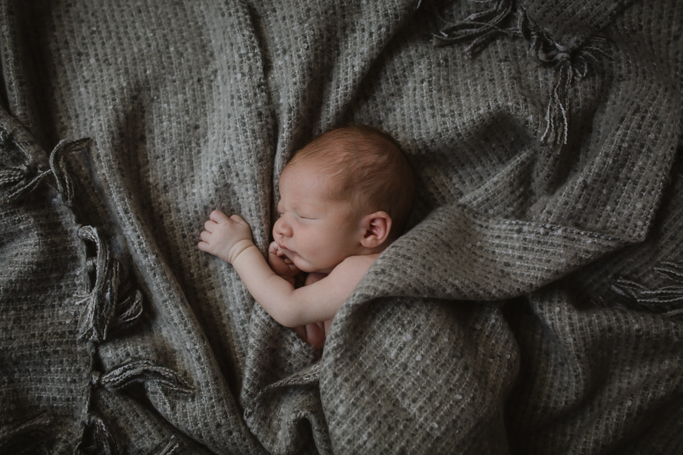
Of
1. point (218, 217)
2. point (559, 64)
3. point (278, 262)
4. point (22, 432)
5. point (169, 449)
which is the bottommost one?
point (169, 449)

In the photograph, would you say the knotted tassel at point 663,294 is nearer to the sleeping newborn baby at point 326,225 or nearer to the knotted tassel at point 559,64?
the knotted tassel at point 559,64

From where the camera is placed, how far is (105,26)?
98 cm

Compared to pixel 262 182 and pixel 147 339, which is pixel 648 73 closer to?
pixel 262 182

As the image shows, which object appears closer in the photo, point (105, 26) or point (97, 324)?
point (97, 324)

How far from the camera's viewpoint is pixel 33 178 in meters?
0.84

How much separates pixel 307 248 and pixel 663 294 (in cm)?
68

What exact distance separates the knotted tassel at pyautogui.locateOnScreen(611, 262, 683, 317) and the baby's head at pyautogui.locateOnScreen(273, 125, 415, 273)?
0.48 meters

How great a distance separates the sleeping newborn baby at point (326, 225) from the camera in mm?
854

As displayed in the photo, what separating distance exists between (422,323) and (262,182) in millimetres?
420

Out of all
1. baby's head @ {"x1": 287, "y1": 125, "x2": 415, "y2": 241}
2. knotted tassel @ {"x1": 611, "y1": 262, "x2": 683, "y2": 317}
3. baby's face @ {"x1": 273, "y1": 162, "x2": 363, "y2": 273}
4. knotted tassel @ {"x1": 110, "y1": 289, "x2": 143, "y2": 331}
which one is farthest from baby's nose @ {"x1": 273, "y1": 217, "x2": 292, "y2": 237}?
knotted tassel @ {"x1": 611, "y1": 262, "x2": 683, "y2": 317}

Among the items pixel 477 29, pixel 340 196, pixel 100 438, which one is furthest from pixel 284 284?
pixel 477 29

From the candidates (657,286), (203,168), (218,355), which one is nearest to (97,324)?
(218,355)

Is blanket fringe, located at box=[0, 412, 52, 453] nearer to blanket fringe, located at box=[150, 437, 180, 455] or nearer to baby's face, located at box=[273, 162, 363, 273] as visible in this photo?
blanket fringe, located at box=[150, 437, 180, 455]

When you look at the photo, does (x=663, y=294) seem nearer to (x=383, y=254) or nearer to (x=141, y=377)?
(x=383, y=254)
